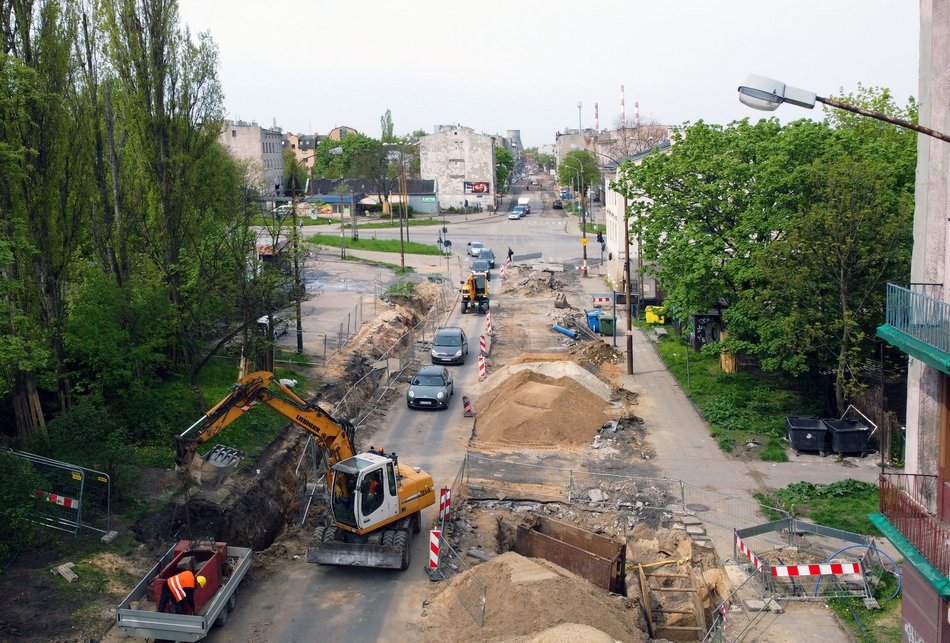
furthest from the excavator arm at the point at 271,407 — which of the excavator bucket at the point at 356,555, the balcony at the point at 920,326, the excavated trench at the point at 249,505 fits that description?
the balcony at the point at 920,326

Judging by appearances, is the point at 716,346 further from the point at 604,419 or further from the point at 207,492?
the point at 207,492

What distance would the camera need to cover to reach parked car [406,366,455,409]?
101 feet

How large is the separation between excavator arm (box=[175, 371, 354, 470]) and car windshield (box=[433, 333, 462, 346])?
17.4 meters

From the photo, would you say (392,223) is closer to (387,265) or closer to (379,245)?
(379,245)

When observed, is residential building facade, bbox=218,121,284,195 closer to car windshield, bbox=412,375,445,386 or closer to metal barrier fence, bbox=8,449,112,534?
car windshield, bbox=412,375,445,386

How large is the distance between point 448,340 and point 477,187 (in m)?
77.3

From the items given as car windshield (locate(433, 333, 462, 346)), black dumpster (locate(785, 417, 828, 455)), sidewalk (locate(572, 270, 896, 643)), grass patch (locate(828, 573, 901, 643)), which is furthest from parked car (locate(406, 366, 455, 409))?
grass patch (locate(828, 573, 901, 643))

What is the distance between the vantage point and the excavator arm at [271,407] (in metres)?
17.3

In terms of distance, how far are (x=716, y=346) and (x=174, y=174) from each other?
1888cm

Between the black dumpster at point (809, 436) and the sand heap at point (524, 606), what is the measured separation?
10.6 metres

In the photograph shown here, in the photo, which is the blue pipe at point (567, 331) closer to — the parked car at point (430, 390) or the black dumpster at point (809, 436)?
the parked car at point (430, 390)

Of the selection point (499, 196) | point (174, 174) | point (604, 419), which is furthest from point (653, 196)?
point (499, 196)

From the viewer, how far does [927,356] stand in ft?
41.0

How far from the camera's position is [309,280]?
55.9 meters
